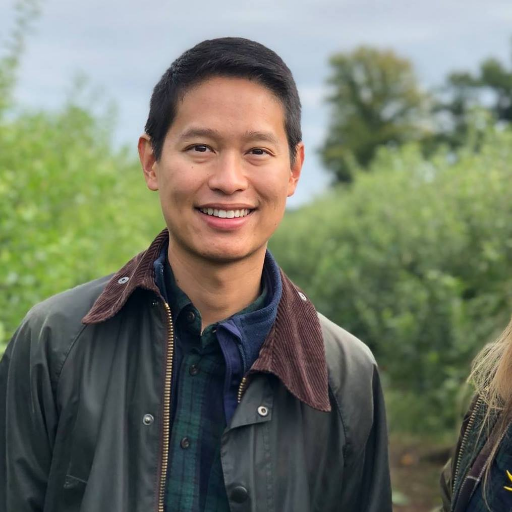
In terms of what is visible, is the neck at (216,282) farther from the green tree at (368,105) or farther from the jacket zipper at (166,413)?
the green tree at (368,105)

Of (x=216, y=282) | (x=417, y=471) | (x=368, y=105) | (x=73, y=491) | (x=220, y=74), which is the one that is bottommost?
(x=417, y=471)

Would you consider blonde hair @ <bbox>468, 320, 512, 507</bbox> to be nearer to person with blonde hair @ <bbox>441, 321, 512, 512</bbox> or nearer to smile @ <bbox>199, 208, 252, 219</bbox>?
person with blonde hair @ <bbox>441, 321, 512, 512</bbox>

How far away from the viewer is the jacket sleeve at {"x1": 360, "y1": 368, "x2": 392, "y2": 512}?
9.59ft

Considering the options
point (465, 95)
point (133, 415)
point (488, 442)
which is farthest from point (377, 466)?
point (465, 95)

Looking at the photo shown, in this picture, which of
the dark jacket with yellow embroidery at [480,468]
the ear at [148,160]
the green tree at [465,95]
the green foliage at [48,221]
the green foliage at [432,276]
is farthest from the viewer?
the green tree at [465,95]

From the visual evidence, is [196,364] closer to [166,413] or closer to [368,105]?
[166,413]

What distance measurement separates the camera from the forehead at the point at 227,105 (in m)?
2.66

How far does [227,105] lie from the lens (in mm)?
2662

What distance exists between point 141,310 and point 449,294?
226 inches

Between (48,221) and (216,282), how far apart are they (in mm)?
3749

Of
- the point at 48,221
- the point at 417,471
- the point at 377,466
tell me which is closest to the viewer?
the point at 377,466

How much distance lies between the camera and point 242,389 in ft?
8.80

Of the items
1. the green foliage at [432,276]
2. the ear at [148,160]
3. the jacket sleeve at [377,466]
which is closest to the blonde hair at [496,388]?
the jacket sleeve at [377,466]

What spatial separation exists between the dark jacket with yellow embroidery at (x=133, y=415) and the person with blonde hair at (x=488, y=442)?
1.07 feet
